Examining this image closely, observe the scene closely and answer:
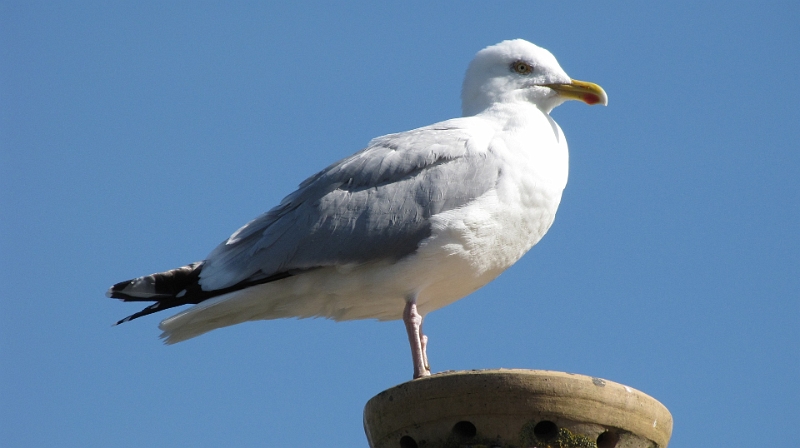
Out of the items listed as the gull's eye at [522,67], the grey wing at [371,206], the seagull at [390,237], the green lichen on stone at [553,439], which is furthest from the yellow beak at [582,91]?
the green lichen on stone at [553,439]

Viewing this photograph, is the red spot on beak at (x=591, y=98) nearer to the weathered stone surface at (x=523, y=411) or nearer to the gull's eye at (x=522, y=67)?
the gull's eye at (x=522, y=67)

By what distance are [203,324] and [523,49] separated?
3662 millimetres

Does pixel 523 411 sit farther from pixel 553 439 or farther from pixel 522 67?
pixel 522 67

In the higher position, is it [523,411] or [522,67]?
[522,67]

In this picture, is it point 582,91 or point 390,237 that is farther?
point 582,91

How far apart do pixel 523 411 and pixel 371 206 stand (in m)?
2.76

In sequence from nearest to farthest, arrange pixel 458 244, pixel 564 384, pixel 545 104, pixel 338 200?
pixel 564 384
pixel 458 244
pixel 338 200
pixel 545 104

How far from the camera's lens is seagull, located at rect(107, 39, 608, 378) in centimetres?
793

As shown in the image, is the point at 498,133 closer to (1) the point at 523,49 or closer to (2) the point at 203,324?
(1) the point at 523,49

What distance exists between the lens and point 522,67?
9430 mm

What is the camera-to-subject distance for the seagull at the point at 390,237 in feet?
26.0

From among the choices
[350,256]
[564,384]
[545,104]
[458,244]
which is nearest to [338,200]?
[350,256]

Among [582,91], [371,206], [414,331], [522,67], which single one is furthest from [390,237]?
[582,91]

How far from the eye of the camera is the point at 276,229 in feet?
27.8
